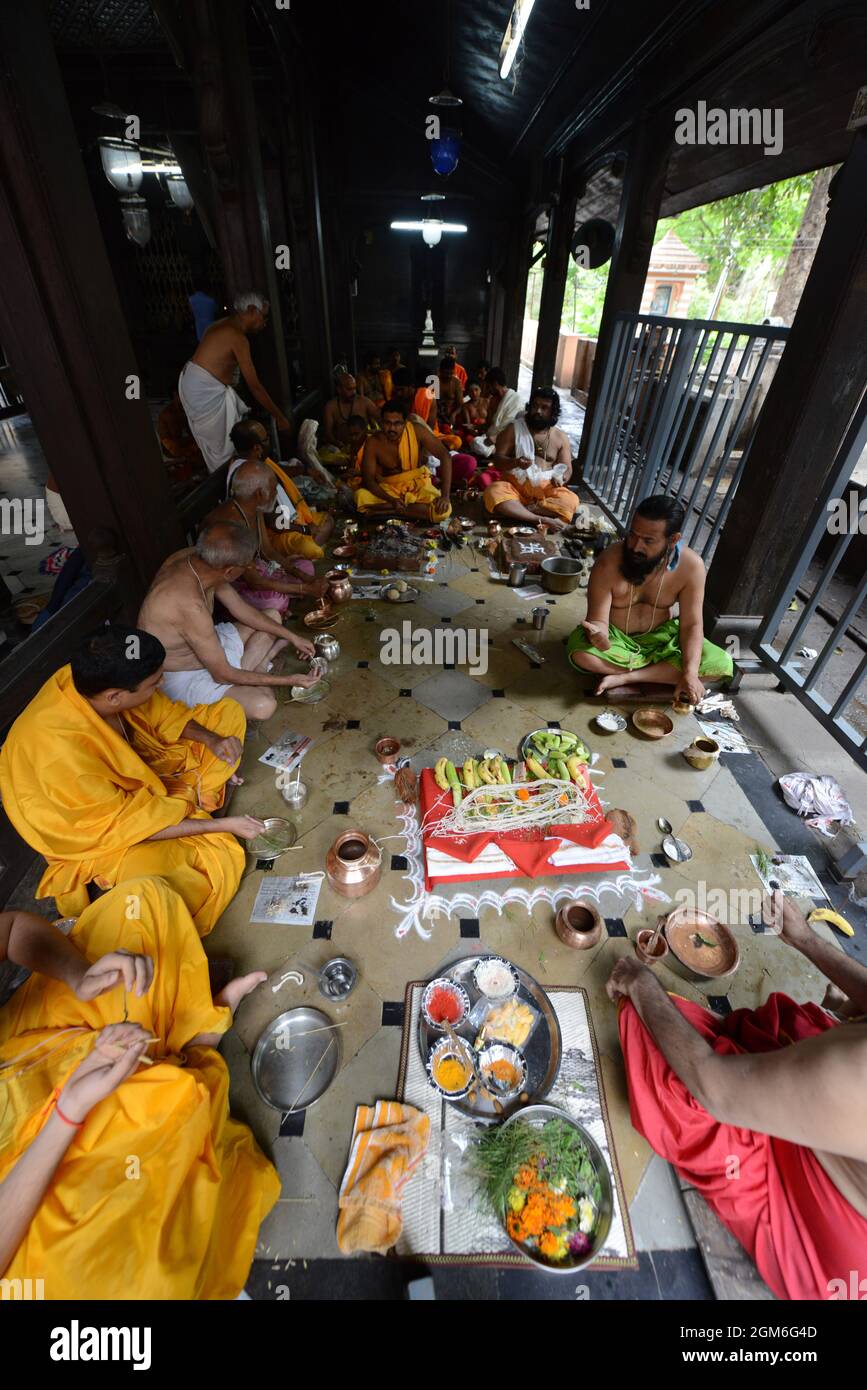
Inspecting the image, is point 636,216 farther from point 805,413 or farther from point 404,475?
point 805,413

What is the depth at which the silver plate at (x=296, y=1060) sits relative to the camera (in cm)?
219

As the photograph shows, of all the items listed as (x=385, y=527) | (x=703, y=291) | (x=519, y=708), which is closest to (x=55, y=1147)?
(x=519, y=708)

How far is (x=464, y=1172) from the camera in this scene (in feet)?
6.48

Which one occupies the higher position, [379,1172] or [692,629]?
[692,629]

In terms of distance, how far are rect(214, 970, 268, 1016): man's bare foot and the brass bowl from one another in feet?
9.25

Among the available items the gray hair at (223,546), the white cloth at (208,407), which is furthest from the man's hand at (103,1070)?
the white cloth at (208,407)

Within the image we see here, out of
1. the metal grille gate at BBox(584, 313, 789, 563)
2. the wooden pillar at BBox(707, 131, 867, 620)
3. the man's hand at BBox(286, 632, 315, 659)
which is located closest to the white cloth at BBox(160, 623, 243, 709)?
the man's hand at BBox(286, 632, 315, 659)

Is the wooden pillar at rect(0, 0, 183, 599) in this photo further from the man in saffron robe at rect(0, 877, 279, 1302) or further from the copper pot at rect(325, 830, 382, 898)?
the man in saffron robe at rect(0, 877, 279, 1302)

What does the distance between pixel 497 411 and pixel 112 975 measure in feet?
31.9

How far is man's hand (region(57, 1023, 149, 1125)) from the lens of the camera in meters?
1.59

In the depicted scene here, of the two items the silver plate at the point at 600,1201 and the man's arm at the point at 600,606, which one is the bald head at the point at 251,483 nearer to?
the man's arm at the point at 600,606

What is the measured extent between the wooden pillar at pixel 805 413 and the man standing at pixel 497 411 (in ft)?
18.2

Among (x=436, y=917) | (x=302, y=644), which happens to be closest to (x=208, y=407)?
(x=302, y=644)
